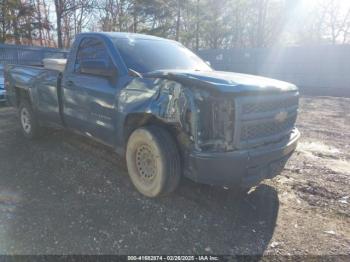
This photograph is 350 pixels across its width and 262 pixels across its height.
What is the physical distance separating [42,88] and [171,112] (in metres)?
3.11

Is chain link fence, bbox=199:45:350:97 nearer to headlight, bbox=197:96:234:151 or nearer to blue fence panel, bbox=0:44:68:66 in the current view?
blue fence panel, bbox=0:44:68:66

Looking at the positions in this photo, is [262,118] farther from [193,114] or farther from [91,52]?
[91,52]

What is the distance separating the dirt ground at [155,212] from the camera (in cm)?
293

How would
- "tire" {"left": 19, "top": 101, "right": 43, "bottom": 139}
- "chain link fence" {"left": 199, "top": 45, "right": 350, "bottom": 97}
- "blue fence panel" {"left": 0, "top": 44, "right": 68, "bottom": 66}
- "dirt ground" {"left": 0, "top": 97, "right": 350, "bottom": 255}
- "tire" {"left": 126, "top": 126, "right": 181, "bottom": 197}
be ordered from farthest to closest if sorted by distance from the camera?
"chain link fence" {"left": 199, "top": 45, "right": 350, "bottom": 97} → "blue fence panel" {"left": 0, "top": 44, "right": 68, "bottom": 66} → "tire" {"left": 19, "top": 101, "right": 43, "bottom": 139} → "tire" {"left": 126, "top": 126, "right": 181, "bottom": 197} → "dirt ground" {"left": 0, "top": 97, "right": 350, "bottom": 255}

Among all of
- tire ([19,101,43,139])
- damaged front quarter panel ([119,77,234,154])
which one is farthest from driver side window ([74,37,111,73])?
tire ([19,101,43,139])

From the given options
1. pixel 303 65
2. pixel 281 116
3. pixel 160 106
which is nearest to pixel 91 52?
pixel 160 106

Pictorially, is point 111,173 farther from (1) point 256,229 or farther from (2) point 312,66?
(2) point 312,66

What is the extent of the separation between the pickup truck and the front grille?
10 millimetres

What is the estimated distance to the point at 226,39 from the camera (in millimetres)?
33188

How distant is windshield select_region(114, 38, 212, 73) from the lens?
4.05 meters

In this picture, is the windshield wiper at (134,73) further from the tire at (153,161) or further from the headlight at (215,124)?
the headlight at (215,124)

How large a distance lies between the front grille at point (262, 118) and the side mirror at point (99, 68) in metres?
1.77

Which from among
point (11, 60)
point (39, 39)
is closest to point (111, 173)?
point (11, 60)

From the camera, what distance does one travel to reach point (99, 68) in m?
4.15
